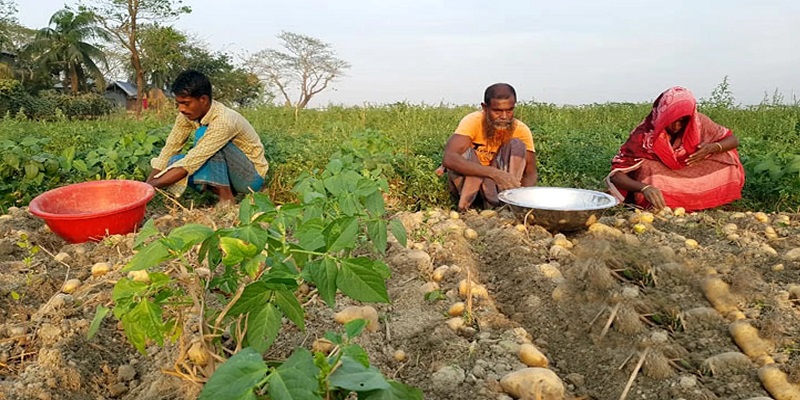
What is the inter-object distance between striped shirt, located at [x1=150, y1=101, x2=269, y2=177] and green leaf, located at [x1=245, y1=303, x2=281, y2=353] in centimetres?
287

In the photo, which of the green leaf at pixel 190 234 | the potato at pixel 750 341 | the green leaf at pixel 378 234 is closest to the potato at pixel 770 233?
the potato at pixel 750 341

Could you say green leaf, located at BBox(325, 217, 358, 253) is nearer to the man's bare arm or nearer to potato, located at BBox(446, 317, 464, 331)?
potato, located at BBox(446, 317, 464, 331)

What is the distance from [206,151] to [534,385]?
2.90 meters

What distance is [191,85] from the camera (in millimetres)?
3857

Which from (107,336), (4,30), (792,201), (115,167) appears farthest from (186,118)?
(4,30)

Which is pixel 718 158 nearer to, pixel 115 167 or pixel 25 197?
pixel 115 167

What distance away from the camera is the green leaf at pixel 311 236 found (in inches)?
52.7

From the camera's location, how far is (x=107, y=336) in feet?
7.13

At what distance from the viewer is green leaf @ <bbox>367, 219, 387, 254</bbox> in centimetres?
163

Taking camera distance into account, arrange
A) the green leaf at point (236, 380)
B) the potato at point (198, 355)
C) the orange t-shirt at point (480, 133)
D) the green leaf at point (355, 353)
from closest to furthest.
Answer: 1. the green leaf at point (236, 380)
2. the green leaf at point (355, 353)
3. the potato at point (198, 355)
4. the orange t-shirt at point (480, 133)

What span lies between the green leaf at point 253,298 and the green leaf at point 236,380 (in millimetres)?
231

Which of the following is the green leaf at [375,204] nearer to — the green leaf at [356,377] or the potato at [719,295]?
the green leaf at [356,377]

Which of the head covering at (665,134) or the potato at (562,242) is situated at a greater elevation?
the head covering at (665,134)

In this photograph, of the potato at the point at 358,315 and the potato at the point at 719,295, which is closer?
the potato at the point at 358,315
